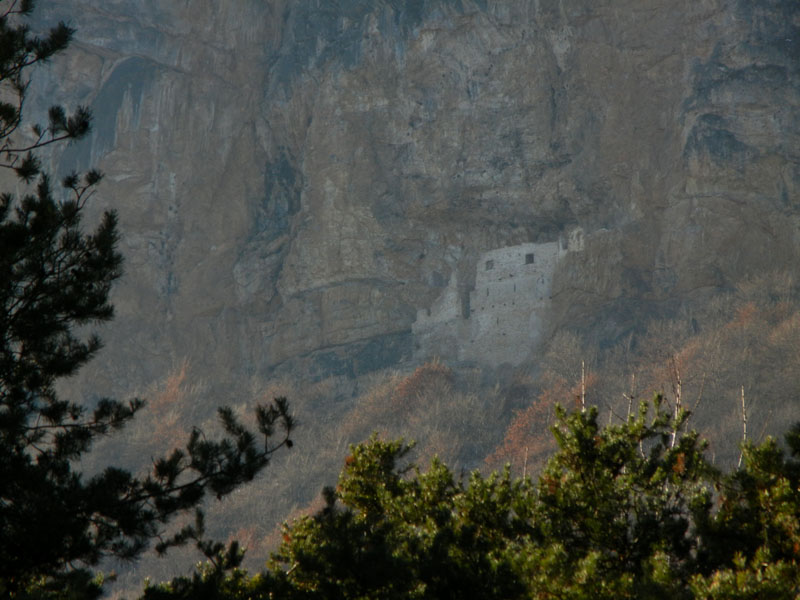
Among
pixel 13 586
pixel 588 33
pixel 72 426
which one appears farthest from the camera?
pixel 588 33

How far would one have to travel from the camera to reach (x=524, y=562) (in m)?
8.42

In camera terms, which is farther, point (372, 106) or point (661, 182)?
point (372, 106)

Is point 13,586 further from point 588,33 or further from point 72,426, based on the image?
point 588,33

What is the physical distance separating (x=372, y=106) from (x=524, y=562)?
35736 millimetres

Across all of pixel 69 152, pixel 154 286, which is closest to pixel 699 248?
pixel 154 286

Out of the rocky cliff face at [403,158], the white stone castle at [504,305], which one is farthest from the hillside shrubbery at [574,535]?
the rocky cliff face at [403,158]

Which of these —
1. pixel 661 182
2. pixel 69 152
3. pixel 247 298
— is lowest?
pixel 247 298

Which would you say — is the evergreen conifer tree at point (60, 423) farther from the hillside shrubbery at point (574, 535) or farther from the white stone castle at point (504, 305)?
the white stone castle at point (504, 305)

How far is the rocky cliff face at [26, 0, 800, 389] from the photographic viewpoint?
3766 centimetres

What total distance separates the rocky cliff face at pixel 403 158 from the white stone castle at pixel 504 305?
632 mm

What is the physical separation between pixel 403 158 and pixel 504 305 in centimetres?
838

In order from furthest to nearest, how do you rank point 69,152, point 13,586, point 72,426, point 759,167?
1. point 69,152
2. point 759,167
3. point 72,426
4. point 13,586

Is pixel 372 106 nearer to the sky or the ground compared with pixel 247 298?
nearer to the sky

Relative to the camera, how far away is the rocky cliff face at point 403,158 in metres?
37.7
